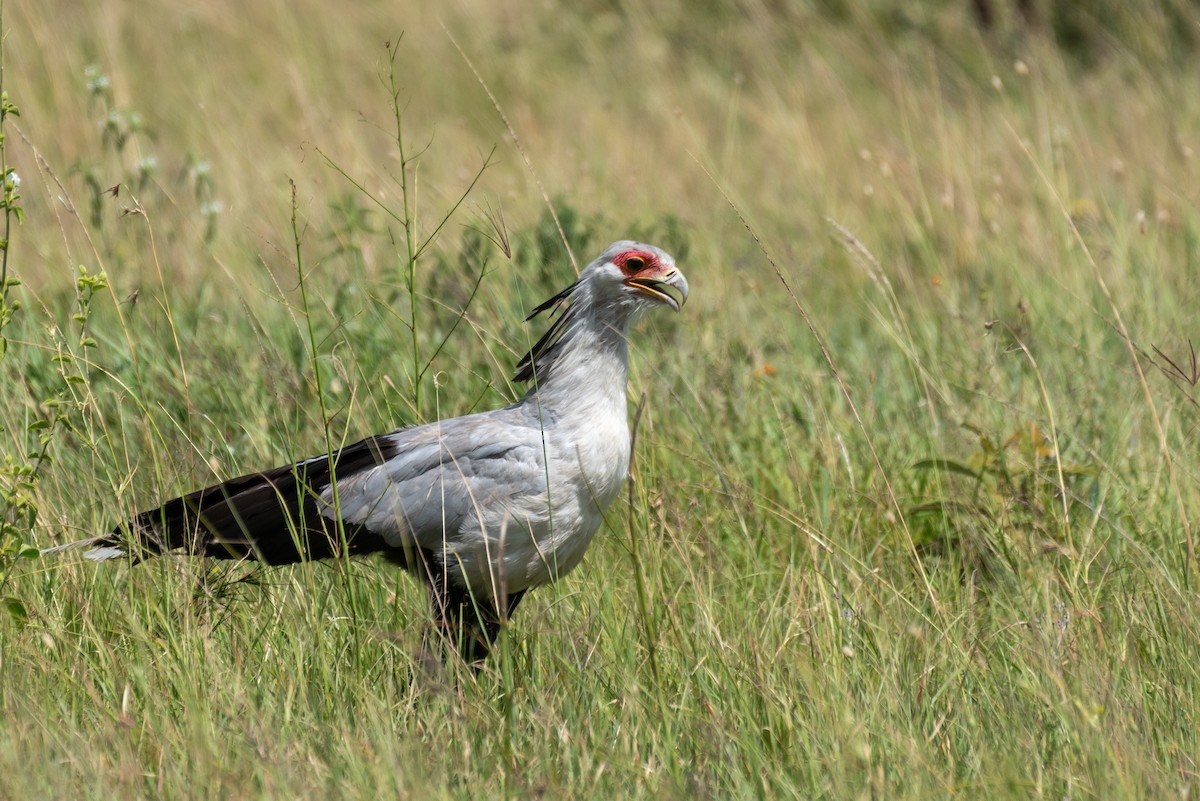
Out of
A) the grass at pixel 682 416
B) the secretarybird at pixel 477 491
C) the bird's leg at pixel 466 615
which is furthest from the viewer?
the bird's leg at pixel 466 615

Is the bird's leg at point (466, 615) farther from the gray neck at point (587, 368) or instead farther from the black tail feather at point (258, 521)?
the gray neck at point (587, 368)

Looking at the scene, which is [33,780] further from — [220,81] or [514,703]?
[220,81]

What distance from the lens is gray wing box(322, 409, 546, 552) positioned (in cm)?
332

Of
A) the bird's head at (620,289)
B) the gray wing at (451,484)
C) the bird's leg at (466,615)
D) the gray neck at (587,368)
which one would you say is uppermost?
the bird's head at (620,289)

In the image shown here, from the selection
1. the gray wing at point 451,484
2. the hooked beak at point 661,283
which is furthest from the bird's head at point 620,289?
the gray wing at point 451,484

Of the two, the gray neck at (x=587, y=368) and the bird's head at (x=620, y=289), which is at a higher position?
the bird's head at (x=620, y=289)

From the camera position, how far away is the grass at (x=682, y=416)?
274cm

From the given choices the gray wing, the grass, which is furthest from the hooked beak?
the gray wing

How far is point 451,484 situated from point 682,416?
49.9 inches

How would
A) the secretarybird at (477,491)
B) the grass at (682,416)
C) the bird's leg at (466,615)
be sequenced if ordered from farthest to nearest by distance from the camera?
the bird's leg at (466,615)
the secretarybird at (477,491)
the grass at (682,416)

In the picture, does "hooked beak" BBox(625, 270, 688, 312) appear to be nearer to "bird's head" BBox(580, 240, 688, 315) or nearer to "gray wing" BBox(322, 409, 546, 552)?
"bird's head" BBox(580, 240, 688, 315)

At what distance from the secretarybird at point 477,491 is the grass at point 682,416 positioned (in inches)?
4.1

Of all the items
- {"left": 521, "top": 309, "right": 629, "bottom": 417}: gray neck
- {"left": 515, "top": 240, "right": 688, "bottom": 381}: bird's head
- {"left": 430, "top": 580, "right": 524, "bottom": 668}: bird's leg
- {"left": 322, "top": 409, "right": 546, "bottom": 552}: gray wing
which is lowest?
{"left": 430, "top": 580, "right": 524, "bottom": 668}: bird's leg

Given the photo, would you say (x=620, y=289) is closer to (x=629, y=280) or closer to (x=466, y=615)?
(x=629, y=280)
